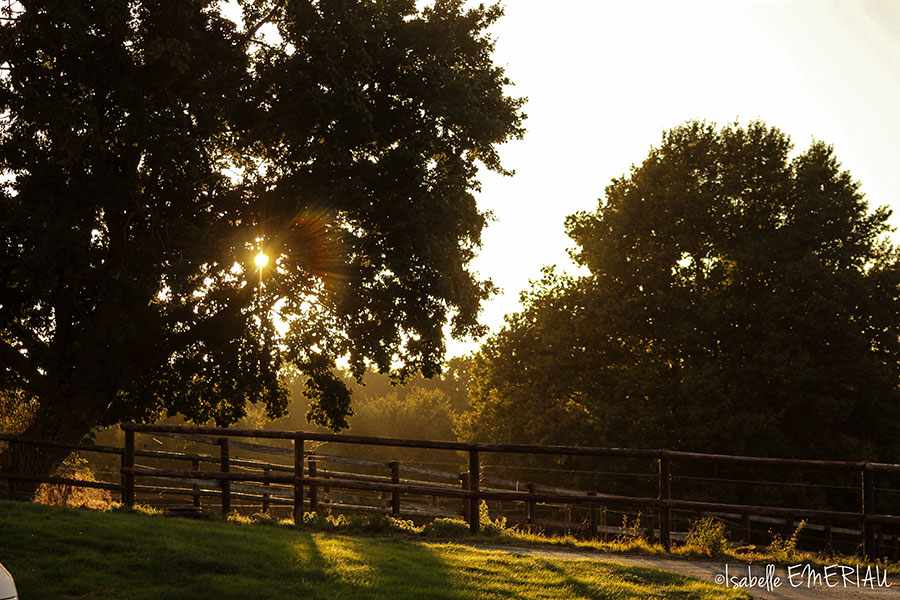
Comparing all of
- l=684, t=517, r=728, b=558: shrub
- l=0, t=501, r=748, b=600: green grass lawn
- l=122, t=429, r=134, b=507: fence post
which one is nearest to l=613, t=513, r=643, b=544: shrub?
l=684, t=517, r=728, b=558: shrub

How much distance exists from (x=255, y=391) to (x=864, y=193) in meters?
24.6

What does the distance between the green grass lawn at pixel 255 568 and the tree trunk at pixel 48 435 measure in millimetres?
6031

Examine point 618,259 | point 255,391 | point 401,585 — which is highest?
point 618,259

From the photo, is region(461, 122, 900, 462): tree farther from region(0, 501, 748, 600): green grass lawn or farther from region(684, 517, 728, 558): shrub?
region(0, 501, 748, 600): green grass lawn

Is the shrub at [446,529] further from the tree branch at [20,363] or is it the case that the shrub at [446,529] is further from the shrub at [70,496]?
the tree branch at [20,363]

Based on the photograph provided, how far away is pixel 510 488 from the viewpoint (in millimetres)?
25266

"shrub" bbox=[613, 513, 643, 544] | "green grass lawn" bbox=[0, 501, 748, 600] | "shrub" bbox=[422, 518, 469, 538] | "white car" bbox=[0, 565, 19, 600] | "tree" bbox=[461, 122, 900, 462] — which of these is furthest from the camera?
"tree" bbox=[461, 122, 900, 462]

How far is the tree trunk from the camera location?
1641 cm

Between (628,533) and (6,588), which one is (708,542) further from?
(6,588)

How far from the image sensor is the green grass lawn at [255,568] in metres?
7.61

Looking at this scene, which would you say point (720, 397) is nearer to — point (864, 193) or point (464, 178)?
point (864, 193)

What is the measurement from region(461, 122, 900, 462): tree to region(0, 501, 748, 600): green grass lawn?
61.5 feet

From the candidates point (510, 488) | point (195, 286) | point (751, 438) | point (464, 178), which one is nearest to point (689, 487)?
point (751, 438)

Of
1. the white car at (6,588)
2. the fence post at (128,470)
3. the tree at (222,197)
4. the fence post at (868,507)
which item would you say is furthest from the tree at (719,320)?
the white car at (6,588)
